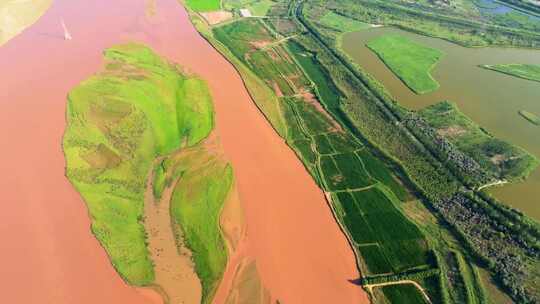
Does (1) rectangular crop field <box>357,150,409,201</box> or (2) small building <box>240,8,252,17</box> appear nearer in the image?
(1) rectangular crop field <box>357,150,409,201</box>

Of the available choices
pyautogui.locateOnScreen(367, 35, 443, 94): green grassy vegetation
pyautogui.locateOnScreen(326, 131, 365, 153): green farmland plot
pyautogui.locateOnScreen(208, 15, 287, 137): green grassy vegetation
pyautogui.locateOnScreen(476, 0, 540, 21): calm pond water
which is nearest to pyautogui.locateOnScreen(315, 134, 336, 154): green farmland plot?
pyautogui.locateOnScreen(326, 131, 365, 153): green farmland plot

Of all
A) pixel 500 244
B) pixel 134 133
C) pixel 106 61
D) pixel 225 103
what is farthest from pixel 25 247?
pixel 500 244

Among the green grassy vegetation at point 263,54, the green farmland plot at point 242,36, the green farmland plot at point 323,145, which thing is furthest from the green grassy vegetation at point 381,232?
the green farmland plot at point 242,36

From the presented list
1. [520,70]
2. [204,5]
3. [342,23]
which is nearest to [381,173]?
[520,70]

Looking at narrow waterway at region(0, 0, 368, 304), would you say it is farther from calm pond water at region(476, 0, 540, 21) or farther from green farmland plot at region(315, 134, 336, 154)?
calm pond water at region(476, 0, 540, 21)

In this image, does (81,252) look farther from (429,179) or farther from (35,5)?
(35,5)

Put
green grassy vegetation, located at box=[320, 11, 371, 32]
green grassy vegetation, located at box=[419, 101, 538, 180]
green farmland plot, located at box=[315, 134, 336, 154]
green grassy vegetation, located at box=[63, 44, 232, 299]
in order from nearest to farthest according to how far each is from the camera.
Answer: green grassy vegetation, located at box=[63, 44, 232, 299] < green grassy vegetation, located at box=[419, 101, 538, 180] < green farmland plot, located at box=[315, 134, 336, 154] < green grassy vegetation, located at box=[320, 11, 371, 32]
